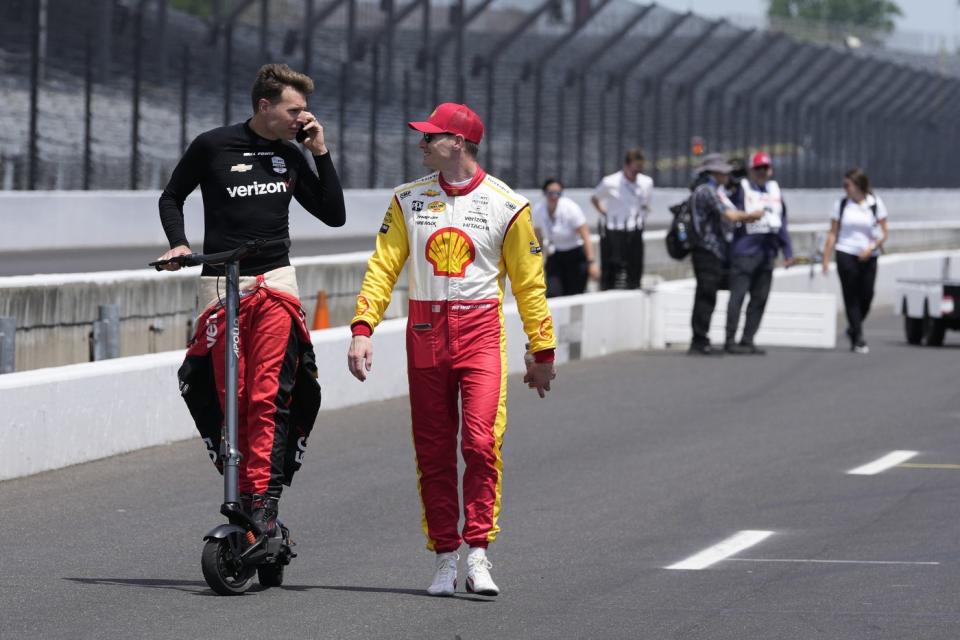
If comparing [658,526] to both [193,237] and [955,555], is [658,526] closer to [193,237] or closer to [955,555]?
[955,555]

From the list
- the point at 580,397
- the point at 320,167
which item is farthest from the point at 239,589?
the point at 580,397

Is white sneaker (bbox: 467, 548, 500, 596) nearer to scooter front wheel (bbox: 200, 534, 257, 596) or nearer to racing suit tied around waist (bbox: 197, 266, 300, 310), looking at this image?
scooter front wheel (bbox: 200, 534, 257, 596)

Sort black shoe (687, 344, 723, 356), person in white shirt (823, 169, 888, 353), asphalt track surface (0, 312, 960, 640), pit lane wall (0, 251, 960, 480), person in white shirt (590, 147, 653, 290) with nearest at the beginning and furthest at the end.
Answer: asphalt track surface (0, 312, 960, 640)
pit lane wall (0, 251, 960, 480)
black shoe (687, 344, 723, 356)
person in white shirt (823, 169, 888, 353)
person in white shirt (590, 147, 653, 290)

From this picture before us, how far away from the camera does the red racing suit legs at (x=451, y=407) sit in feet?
23.9

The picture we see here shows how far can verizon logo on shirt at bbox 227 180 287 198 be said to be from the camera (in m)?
7.44

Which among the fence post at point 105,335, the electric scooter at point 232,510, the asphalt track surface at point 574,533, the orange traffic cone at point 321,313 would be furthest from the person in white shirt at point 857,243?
the electric scooter at point 232,510

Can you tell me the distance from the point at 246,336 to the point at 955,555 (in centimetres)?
292

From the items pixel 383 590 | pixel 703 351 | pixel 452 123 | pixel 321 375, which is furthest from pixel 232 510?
pixel 703 351

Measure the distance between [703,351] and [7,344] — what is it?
8.55 m

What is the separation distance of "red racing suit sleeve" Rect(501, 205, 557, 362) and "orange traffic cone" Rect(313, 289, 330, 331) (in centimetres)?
936

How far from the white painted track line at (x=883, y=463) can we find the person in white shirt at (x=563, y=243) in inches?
304

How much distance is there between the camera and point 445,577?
23.8ft

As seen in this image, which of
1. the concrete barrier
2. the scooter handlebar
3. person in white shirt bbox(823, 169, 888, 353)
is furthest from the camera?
person in white shirt bbox(823, 169, 888, 353)

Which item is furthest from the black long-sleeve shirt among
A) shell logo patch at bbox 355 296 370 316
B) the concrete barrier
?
the concrete barrier
